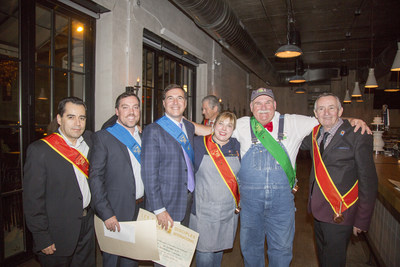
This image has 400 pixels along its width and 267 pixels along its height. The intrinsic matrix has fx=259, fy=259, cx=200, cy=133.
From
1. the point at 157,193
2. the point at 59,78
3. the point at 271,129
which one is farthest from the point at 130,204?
the point at 59,78

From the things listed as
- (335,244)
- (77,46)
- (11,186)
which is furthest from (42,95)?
(335,244)

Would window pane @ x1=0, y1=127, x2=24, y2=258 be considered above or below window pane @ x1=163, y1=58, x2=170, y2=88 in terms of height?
below

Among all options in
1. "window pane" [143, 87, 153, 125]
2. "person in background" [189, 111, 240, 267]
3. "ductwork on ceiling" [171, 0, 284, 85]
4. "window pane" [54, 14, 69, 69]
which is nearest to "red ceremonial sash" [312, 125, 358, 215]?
"person in background" [189, 111, 240, 267]

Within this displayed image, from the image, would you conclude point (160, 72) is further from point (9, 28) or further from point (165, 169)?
point (165, 169)

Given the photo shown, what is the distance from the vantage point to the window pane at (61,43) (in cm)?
284

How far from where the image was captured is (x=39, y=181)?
1.51 metres

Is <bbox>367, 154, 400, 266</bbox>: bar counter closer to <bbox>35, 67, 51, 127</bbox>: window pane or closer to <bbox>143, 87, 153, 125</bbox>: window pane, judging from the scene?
<bbox>35, 67, 51, 127</bbox>: window pane

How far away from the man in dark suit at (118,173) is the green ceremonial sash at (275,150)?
93 cm

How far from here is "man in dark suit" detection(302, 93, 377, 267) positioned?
1.72 meters

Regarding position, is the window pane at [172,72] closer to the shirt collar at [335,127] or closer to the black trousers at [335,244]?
the shirt collar at [335,127]

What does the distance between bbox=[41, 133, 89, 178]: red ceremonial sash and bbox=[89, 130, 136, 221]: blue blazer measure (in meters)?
0.07

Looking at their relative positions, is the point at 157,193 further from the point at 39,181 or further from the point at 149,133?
the point at 39,181

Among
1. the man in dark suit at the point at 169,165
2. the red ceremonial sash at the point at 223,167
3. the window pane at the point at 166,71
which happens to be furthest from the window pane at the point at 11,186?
the window pane at the point at 166,71

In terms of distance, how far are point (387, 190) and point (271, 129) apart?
40.7 inches
